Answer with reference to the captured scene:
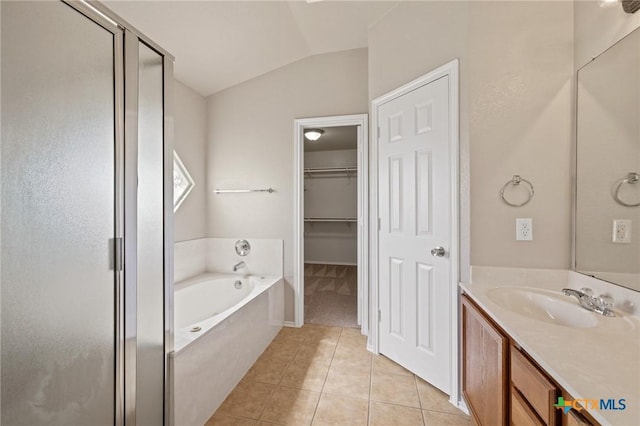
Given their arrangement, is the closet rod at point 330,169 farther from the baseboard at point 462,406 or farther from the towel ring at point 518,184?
the baseboard at point 462,406

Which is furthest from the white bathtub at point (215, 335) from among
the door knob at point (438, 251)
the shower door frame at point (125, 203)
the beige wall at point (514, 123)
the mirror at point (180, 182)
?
the beige wall at point (514, 123)

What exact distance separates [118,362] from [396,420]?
1.50 m

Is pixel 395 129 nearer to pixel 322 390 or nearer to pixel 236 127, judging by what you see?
pixel 236 127

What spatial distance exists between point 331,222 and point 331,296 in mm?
2308

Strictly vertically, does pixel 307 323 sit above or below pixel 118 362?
below

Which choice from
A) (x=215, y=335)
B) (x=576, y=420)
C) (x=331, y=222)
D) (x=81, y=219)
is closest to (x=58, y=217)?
(x=81, y=219)

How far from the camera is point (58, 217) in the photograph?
0.83 metres

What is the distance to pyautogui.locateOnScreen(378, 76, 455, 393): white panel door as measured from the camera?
1688mm

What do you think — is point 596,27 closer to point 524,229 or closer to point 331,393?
point 524,229

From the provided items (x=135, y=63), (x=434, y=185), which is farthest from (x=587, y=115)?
(x=135, y=63)

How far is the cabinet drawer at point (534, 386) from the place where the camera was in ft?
2.44

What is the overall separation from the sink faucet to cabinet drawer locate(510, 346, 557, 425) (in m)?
0.48

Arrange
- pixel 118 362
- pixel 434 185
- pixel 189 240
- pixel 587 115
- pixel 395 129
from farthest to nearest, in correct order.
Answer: pixel 189 240 < pixel 395 129 < pixel 434 185 < pixel 587 115 < pixel 118 362

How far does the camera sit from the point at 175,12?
5.97ft
